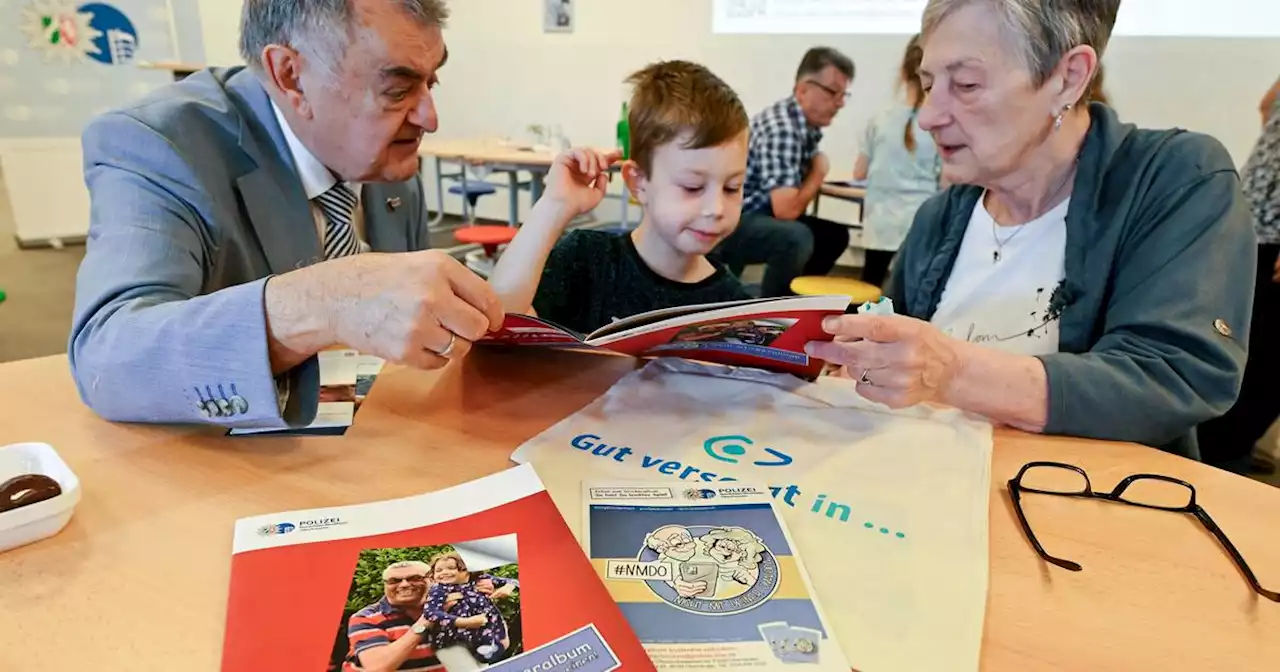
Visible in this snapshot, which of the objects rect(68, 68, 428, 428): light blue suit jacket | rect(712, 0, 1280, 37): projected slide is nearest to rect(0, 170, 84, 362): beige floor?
rect(68, 68, 428, 428): light blue suit jacket

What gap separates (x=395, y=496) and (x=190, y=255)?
0.51m

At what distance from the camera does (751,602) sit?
1.96 feet

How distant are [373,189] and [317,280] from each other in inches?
33.9

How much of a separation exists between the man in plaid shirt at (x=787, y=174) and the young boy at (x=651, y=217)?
89.3 inches

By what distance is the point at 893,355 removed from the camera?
0.90 m

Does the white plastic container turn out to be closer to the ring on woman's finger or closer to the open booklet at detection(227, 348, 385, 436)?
the open booklet at detection(227, 348, 385, 436)

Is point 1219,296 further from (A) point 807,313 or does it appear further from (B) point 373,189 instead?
(B) point 373,189

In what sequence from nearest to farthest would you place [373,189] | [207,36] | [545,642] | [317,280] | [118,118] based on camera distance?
[545,642] < [317,280] < [118,118] < [373,189] < [207,36]

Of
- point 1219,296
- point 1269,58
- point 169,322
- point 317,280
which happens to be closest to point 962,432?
point 1219,296

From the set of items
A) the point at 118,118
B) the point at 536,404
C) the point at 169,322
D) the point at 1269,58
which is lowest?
the point at 536,404

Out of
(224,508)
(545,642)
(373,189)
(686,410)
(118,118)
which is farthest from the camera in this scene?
(373,189)

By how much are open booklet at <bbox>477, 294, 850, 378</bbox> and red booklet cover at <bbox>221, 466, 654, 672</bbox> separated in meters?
0.24

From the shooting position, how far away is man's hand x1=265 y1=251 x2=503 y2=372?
0.80 m

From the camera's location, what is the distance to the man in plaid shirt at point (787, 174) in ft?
12.3
